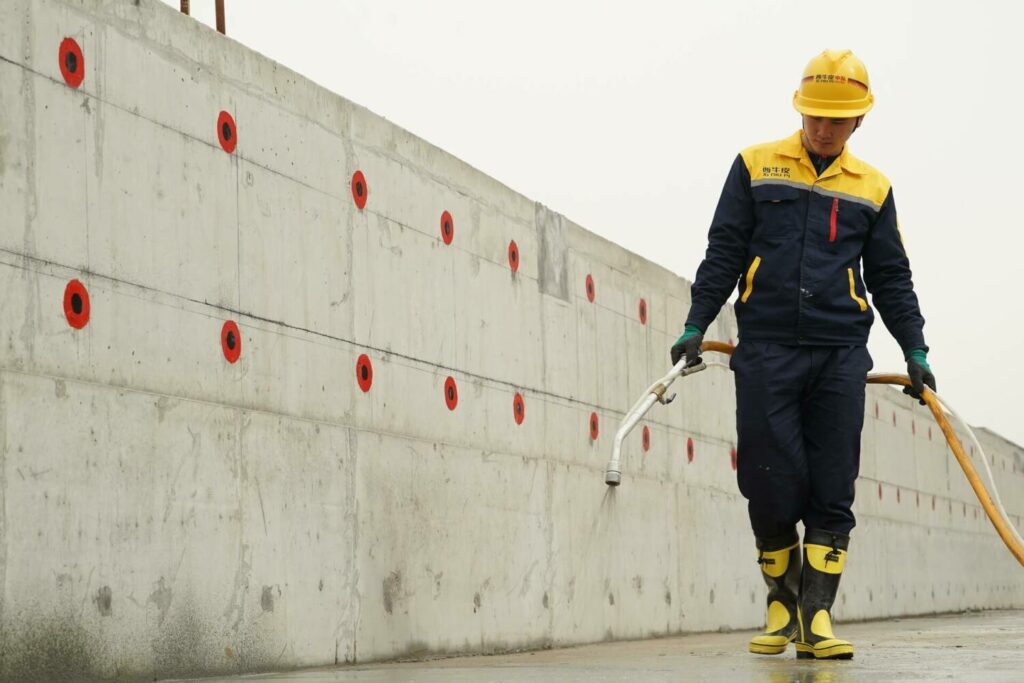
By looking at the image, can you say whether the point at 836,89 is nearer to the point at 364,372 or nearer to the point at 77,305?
the point at 364,372

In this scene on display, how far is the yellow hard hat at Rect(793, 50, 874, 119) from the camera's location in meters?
6.27

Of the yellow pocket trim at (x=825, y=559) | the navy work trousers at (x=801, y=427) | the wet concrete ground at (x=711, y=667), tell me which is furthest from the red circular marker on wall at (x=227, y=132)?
the yellow pocket trim at (x=825, y=559)

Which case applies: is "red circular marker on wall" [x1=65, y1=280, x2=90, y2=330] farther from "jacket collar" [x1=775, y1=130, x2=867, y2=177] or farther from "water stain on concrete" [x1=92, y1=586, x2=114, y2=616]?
Answer: "jacket collar" [x1=775, y1=130, x2=867, y2=177]

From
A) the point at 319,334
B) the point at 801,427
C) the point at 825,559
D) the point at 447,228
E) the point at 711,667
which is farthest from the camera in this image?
the point at 447,228

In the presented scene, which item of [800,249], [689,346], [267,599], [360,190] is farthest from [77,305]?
[800,249]

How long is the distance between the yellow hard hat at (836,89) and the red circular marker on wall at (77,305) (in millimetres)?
2666

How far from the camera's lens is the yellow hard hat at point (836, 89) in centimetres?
627

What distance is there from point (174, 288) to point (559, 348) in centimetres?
372

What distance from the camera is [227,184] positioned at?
6203 millimetres

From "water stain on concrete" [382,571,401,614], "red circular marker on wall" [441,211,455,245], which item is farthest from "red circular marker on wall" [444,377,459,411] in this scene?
"water stain on concrete" [382,571,401,614]

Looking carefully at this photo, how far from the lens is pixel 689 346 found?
21.7ft

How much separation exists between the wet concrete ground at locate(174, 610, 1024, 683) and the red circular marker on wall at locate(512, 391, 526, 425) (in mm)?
1217

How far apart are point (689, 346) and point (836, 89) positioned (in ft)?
3.60

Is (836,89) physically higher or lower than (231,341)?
higher
